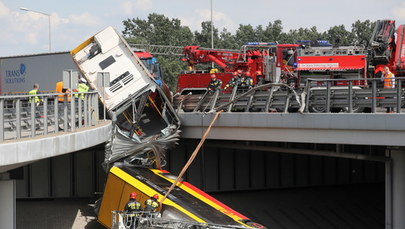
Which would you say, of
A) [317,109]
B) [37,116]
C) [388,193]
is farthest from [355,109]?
[37,116]

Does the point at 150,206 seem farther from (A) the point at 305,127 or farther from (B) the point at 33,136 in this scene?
(A) the point at 305,127

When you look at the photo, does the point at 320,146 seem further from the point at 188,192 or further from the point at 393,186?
the point at 188,192

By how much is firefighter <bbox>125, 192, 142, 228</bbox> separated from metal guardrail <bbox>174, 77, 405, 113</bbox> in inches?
209

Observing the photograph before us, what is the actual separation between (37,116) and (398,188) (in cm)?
945

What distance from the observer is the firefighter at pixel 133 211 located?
15.5 meters

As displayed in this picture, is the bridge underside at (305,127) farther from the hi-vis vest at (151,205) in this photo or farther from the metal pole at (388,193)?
the hi-vis vest at (151,205)

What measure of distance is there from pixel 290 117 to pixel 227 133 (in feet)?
9.21

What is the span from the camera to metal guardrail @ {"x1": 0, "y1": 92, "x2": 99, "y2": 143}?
488 inches

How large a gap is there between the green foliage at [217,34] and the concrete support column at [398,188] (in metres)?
61.3

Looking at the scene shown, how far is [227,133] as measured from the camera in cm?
2062

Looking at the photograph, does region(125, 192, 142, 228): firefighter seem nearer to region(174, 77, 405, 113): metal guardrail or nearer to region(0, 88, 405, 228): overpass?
region(0, 88, 405, 228): overpass

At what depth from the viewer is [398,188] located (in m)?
17.3

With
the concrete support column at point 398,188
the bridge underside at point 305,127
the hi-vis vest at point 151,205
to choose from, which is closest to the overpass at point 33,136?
the hi-vis vest at point 151,205

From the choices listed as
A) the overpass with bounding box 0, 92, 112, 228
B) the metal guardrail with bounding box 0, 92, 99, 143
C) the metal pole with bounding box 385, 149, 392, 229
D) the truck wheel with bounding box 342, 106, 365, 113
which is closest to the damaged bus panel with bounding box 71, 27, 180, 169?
the metal guardrail with bounding box 0, 92, 99, 143
